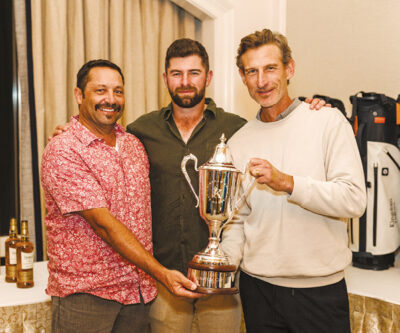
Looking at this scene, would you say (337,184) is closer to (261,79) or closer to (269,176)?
(269,176)

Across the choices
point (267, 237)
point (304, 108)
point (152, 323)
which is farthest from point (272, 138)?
point (152, 323)

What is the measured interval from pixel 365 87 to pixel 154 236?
1703 millimetres

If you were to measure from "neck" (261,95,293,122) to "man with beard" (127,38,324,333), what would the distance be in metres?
0.27

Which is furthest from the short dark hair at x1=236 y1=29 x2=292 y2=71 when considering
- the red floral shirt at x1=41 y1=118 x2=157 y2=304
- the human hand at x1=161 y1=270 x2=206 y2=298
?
the human hand at x1=161 y1=270 x2=206 y2=298

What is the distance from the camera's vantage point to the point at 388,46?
2619 millimetres

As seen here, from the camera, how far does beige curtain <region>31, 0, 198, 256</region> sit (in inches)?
88.4

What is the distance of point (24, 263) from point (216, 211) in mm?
935

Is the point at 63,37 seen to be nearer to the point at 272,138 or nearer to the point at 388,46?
the point at 272,138

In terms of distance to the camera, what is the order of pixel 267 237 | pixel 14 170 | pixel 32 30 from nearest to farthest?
pixel 267 237 < pixel 32 30 < pixel 14 170

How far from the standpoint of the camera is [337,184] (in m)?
1.38

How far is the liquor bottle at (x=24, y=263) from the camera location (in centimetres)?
186

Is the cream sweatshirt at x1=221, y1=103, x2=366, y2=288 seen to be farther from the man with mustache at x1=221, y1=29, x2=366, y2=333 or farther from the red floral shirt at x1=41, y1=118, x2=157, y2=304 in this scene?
the red floral shirt at x1=41, y1=118, x2=157, y2=304

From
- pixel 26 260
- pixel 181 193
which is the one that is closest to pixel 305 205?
pixel 181 193

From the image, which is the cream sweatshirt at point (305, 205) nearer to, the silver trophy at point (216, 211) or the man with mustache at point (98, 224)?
the silver trophy at point (216, 211)
